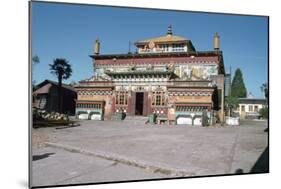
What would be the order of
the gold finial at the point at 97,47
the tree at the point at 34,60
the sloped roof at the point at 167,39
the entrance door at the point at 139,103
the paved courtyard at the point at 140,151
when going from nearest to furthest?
the tree at the point at 34,60 < the paved courtyard at the point at 140,151 < the gold finial at the point at 97,47 < the sloped roof at the point at 167,39 < the entrance door at the point at 139,103

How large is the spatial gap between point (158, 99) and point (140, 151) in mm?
750

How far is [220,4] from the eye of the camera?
4.75 metres

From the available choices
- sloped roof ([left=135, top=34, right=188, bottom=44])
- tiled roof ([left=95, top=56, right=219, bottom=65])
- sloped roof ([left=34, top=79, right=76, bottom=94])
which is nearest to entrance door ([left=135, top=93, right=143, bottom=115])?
tiled roof ([left=95, top=56, right=219, bottom=65])

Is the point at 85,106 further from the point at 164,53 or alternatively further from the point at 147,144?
the point at 164,53

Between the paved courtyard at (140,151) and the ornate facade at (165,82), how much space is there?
0.24 m

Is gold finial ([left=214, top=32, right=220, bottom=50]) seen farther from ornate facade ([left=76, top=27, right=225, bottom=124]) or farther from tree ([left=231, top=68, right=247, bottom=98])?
tree ([left=231, top=68, right=247, bottom=98])

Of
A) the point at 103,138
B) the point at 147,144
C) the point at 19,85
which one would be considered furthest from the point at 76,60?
the point at 147,144

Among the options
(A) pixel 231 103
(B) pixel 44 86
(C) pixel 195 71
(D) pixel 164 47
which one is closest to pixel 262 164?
(A) pixel 231 103

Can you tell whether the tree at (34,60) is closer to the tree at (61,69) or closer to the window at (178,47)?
the tree at (61,69)

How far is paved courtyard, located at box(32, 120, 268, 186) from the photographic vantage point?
3.97 meters

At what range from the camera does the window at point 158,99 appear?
182 inches

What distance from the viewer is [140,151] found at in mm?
4340

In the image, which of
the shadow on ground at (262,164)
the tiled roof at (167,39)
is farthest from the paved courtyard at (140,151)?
the tiled roof at (167,39)

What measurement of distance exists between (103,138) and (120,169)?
0.50 metres
